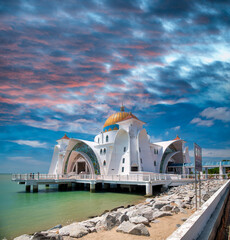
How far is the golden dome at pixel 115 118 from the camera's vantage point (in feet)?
109

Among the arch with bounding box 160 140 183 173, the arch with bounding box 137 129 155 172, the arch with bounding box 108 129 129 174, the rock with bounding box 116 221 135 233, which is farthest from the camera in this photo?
the arch with bounding box 160 140 183 173

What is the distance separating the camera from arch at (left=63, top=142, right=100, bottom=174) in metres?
28.8

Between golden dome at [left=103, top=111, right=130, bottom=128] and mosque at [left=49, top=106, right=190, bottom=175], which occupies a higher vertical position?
golden dome at [left=103, top=111, right=130, bottom=128]

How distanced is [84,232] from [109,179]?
1734cm

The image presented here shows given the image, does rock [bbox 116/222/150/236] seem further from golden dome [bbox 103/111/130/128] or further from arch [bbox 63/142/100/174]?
golden dome [bbox 103/111/130/128]

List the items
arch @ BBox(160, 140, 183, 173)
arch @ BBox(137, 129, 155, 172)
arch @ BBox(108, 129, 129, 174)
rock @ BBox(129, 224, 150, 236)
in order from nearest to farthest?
rock @ BBox(129, 224, 150, 236) → arch @ BBox(137, 129, 155, 172) → arch @ BBox(108, 129, 129, 174) → arch @ BBox(160, 140, 183, 173)

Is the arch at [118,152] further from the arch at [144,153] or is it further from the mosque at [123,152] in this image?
the arch at [144,153]

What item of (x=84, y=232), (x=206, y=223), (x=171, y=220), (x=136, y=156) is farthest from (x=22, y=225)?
(x=136, y=156)

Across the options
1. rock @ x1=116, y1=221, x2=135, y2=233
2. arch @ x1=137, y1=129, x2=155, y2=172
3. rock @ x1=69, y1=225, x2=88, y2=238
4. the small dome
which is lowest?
rock @ x1=69, y1=225, x2=88, y2=238

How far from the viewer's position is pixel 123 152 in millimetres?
27391

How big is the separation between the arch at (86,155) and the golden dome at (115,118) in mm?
5832

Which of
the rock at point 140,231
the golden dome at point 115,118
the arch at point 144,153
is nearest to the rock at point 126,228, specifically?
the rock at point 140,231

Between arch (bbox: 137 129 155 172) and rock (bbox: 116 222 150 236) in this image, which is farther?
arch (bbox: 137 129 155 172)

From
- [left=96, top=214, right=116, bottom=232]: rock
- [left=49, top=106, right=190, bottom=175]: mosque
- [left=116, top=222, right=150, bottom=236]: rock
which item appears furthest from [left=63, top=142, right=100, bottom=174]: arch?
[left=116, top=222, right=150, bottom=236]: rock
